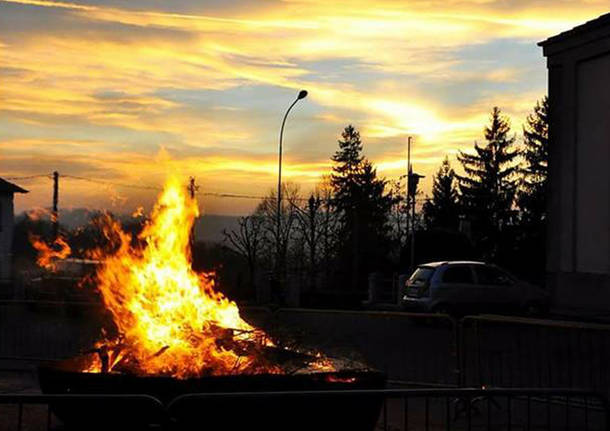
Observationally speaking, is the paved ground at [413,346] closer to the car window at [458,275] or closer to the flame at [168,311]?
the flame at [168,311]

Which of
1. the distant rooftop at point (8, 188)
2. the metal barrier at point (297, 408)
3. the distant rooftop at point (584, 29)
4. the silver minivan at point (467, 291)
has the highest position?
the distant rooftop at point (584, 29)

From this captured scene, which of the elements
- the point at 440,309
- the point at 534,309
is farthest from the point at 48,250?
the point at 534,309

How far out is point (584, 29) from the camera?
2388 centimetres

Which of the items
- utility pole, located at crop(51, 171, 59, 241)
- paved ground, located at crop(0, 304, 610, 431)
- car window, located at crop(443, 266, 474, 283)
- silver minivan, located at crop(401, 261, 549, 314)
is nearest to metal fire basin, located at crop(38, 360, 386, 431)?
paved ground, located at crop(0, 304, 610, 431)

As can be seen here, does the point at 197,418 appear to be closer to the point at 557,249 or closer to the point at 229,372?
the point at 229,372

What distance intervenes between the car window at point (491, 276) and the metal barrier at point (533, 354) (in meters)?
11.9

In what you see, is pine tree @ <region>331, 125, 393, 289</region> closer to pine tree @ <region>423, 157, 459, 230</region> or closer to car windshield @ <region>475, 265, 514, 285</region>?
pine tree @ <region>423, 157, 459, 230</region>

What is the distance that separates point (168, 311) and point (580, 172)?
1767 centimetres

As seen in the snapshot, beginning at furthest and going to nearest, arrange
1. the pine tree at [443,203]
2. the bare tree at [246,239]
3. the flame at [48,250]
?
1. the pine tree at [443,203]
2. the bare tree at [246,239]
3. the flame at [48,250]

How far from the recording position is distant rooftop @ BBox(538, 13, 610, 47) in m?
23.1

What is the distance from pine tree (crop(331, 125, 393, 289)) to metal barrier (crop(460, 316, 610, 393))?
3918 cm

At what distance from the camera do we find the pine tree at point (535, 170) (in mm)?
63438

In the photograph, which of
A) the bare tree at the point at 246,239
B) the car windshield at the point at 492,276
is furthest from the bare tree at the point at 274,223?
the car windshield at the point at 492,276

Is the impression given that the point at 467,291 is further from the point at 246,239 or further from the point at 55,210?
the point at 55,210
